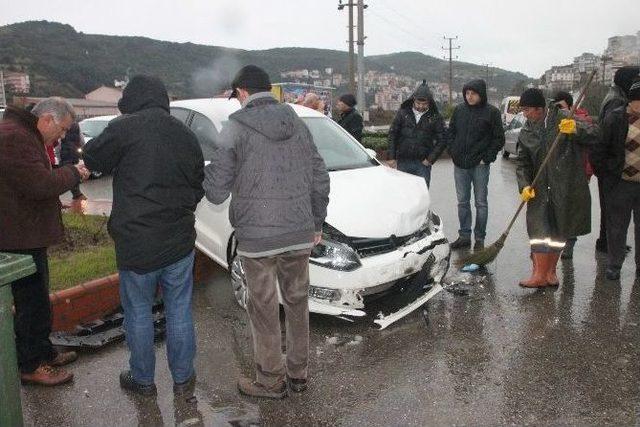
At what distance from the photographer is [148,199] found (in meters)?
2.98

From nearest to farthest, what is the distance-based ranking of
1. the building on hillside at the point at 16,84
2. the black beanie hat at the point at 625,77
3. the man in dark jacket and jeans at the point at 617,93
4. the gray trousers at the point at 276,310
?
the gray trousers at the point at 276,310
the building on hillside at the point at 16,84
the man in dark jacket and jeans at the point at 617,93
the black beanie hat at the point at 625,77

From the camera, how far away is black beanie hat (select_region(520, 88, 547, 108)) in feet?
16.3

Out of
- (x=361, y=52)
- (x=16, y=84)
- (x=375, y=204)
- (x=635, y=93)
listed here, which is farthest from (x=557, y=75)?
(x=375, y=204)

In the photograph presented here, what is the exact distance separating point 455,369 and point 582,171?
2.44 metres

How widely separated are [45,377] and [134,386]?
0.61 meters

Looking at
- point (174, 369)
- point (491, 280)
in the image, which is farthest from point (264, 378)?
point (491, 280)

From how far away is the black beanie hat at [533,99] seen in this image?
4.95m

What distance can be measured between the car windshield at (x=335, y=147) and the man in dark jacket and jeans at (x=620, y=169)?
7.09 ft

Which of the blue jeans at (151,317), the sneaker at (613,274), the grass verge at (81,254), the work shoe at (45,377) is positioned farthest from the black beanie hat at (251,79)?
the sneaker at (613,274)

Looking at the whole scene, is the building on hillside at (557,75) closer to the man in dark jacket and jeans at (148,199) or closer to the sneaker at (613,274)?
the sneaker at (613,274)

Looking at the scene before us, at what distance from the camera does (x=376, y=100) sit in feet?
277

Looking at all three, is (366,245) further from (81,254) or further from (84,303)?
(81,254)

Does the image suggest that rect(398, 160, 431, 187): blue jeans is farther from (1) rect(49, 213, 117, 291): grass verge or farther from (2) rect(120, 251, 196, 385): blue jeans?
(2) rect(120, 251, 196, 385): blue jeans

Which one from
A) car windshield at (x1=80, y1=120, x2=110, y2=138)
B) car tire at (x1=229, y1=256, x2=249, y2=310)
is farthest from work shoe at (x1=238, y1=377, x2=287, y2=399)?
car windshield at (x1=80, y1=120, x2=110, y2=138)
